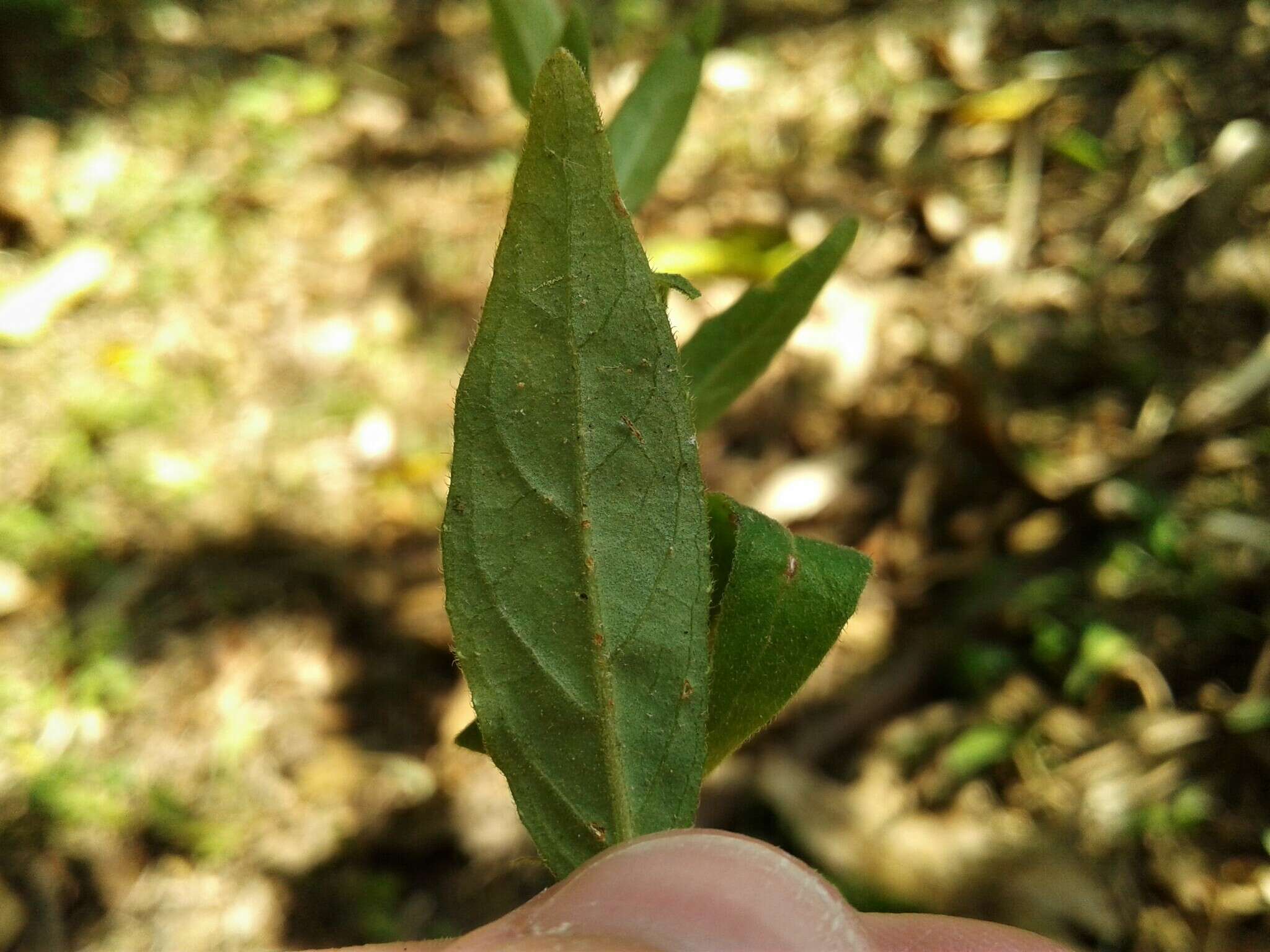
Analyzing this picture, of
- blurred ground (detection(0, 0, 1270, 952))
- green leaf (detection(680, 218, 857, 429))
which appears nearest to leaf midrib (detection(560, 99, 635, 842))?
green leaf (detection(680, 218, 857, 429))

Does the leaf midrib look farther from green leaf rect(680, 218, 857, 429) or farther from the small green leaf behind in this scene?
green leaf rect(680, 218, 857, 429)

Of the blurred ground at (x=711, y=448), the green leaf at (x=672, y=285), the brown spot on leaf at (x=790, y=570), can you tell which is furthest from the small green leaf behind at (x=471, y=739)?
the blurred ground at (x=711, y=448)

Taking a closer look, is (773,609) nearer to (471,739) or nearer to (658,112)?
(471,739)

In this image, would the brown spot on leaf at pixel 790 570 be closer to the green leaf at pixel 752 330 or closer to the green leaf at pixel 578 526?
the green leaf at pixel 578 526

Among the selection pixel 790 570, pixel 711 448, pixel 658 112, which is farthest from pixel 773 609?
pixel 711 448

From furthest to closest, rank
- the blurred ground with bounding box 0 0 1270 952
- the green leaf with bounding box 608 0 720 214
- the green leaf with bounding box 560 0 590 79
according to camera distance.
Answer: the blurred ground with bounding box 0 0 1270 952 < the green leaf with bounding box 608 0 720 214 < the green leaf with bounding box 560 0 590 79
